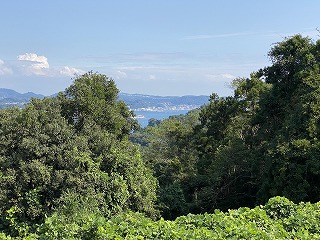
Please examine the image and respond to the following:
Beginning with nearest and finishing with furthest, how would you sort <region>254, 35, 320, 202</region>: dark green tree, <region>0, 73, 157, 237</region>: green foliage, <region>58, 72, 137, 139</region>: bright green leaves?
1. <region>0, 73, 157, 237</region>: green foliage
2. <region>254, 35, 320, 202</region>: dark green tree
3. <region>58, 72, 137, 139</region>: bright green leaves

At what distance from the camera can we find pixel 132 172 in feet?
48.4

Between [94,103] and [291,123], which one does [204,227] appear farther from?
[291,123]

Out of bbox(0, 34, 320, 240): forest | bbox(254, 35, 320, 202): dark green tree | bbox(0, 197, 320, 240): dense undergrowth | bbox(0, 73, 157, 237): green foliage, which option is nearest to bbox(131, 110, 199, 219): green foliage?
bbox(0, 34, 320, 240): forest

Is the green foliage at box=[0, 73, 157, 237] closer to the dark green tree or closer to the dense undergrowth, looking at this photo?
the dense undergrowth

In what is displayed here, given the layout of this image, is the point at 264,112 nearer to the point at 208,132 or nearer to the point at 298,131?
the point at 298,131

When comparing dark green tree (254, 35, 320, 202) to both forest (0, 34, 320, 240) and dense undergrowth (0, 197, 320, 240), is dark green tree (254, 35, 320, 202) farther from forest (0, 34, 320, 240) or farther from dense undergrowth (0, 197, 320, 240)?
dense undergrowth (0, 197, 320, 240)

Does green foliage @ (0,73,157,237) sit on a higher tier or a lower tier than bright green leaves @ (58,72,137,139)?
lower

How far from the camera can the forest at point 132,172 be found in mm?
8188

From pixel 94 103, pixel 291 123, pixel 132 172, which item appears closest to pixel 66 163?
pixel 132 172

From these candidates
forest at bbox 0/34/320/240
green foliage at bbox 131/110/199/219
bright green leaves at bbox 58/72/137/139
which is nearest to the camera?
forest at bbox 0/34/320/240

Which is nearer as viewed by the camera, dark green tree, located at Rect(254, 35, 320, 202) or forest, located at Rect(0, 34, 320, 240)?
forest, located at Rect(0, 34, 320, 240)

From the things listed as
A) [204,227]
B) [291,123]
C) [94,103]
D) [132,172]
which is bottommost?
[132,172]

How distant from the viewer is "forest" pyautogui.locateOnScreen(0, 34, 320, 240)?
26.9ft

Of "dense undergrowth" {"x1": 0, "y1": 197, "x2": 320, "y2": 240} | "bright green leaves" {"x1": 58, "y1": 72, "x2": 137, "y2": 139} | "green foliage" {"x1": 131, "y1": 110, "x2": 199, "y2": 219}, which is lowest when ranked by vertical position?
"green foliage" {"x1": 131, "y1": 110, "x2": 199, "y2": 219}
